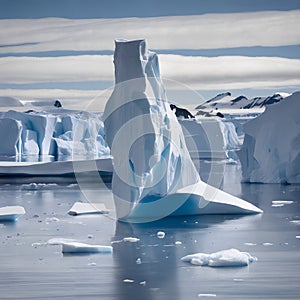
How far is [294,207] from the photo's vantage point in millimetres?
12641

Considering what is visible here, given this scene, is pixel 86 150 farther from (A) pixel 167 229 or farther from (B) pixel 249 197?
(A) pixel 167 229

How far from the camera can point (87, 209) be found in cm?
1224

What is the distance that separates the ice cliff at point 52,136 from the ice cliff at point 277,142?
Answer: 15023 millimetres

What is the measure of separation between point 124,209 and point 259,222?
5.90 ft

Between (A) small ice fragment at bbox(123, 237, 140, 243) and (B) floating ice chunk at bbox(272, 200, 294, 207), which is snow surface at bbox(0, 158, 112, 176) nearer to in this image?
(B) floating ice chunk at bbox(272, 200, 294, 207)

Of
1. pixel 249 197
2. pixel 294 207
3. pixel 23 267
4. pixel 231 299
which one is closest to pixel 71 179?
pixel 249 197

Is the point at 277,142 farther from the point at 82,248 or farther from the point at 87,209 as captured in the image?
Answer: the point at 82,248

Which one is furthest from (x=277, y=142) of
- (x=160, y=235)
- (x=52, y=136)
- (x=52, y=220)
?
(x=52, y=136)

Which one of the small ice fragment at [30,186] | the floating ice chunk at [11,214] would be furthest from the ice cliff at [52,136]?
the floating ice chunk at [11,214]

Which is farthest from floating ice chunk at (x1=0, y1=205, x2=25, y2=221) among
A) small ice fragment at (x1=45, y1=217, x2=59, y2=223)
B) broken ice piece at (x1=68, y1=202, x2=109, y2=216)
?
broken ice piece at (x1=68, y1=202, x2=109, y2=216)

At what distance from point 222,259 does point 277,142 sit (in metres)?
10.2

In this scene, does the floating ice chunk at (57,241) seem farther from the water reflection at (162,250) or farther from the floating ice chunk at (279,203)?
the floating ice chunk at (279,203)

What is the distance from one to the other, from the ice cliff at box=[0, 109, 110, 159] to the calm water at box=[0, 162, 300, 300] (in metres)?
19.6

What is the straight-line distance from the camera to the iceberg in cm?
1042
